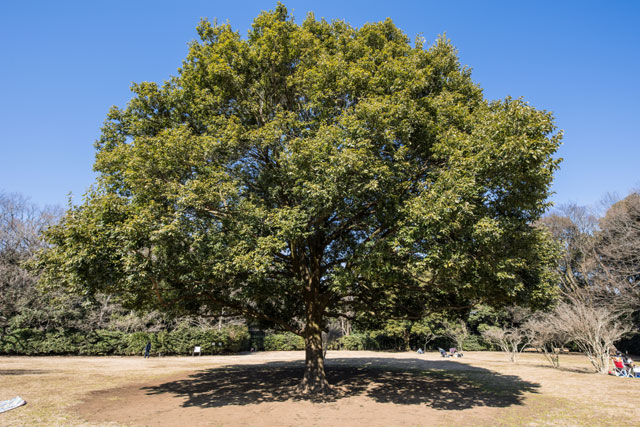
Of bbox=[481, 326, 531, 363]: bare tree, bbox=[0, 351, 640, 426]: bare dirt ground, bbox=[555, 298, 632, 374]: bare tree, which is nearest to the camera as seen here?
bbox=[0, 351, 640, 426]: bare dirt ground

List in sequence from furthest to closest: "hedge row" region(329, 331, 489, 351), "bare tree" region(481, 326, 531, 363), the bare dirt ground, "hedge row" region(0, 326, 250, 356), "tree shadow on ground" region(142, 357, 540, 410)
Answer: "hedge row" region(329, 331, 489, 351)
"bare tree" region(481, 326, 531, 363)
"hedge row" region(0, 326, 250, 356)
"tree shadow on ground" region(142, 357, 540, 410)
the bare dirt ground

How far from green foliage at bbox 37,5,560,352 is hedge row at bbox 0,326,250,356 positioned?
773 inches

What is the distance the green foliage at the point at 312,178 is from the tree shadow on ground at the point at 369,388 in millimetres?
2993

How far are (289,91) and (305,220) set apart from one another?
5.58m

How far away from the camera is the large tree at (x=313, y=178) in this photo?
8.37m

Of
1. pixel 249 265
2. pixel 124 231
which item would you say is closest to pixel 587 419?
pixel 249 265

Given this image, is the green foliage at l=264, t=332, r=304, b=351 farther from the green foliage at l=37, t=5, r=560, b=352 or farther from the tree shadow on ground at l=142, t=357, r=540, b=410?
the green foliage at l=37, t=5, r=560, b=352

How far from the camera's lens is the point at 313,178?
9.28 metres

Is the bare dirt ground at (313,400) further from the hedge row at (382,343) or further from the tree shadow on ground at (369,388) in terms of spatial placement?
the hedge row at (382,343)

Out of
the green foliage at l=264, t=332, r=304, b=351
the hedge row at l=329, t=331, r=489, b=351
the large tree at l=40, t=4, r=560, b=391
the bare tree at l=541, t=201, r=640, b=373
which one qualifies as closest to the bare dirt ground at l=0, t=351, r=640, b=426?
the large tree at l=40, t=4, r=560, b=391

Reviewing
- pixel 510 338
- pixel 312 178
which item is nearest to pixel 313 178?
pixel 312 178

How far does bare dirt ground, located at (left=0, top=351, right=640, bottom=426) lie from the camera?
892 centimetres

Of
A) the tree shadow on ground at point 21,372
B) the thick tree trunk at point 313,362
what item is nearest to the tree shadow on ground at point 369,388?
the thick tree trunk at point 313,362

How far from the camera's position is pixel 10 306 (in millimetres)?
23844
